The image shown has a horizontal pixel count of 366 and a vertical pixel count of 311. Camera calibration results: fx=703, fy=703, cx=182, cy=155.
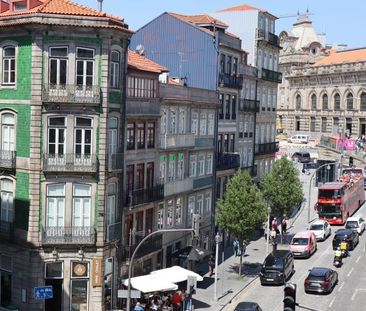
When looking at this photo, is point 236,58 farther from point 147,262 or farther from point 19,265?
point 19,265

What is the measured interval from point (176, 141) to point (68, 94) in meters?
13.4

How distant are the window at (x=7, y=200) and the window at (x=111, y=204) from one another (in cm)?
539

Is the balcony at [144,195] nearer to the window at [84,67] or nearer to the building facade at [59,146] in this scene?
the building facade at [59,146]

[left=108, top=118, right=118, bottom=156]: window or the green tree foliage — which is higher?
[left=108, top=118, right=118, bottom=156]: window

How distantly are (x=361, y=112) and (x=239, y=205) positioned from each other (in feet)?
315

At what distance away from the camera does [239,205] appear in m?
49.6

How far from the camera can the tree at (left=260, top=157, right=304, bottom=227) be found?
205 feet

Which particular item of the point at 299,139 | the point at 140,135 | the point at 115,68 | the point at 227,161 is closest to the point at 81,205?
the point at 140,135

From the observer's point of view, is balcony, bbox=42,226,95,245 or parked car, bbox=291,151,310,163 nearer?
balcony, bbox=42,226,95,245

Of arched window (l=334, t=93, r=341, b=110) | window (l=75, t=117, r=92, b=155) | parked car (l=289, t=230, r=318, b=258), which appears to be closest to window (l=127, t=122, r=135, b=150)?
window (l=75, t=117, r=92, b=155)

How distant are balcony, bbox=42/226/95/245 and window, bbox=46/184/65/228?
285mm

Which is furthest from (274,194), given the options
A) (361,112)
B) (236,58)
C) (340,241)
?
(361,112)

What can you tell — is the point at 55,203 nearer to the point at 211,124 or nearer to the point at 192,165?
the point at 192,165

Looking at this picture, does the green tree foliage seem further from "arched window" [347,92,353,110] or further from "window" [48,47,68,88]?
"arched window" [347,92,353,110]
